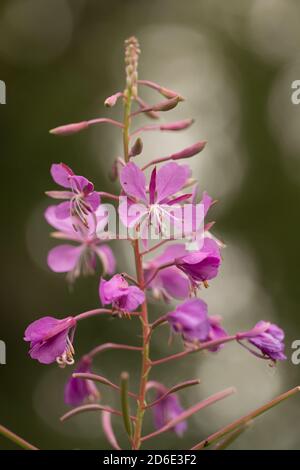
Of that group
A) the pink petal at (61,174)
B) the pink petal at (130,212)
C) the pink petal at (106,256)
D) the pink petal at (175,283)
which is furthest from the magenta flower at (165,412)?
the pink petal at (61,174)

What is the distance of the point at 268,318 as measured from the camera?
36.1ft

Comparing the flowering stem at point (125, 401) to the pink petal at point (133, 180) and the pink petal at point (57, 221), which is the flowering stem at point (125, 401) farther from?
the pink petal at point (57, 221)

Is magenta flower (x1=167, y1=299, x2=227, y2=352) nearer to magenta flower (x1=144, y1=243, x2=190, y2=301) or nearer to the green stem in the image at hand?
the green stem

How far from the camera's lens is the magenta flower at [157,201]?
2459 millimetres

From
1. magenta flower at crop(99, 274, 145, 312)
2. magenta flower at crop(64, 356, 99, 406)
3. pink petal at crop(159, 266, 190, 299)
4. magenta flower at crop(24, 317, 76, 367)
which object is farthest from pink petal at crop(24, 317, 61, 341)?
pink petal at crop(159, 266, 190, 299)

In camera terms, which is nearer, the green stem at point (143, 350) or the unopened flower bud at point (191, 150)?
the green stem at point (143, 350)

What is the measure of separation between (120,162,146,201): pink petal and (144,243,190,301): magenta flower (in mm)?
463

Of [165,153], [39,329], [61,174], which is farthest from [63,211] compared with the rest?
[165,153]

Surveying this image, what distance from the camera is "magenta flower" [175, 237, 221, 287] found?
241 cm

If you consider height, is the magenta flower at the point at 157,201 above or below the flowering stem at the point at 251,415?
above

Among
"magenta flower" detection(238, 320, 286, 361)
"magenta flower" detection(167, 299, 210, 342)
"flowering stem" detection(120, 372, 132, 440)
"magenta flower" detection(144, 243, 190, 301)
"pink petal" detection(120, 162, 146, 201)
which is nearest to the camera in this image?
"flowering stem" detection(120, 372, 132, 440)

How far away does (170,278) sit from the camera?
288 cm
